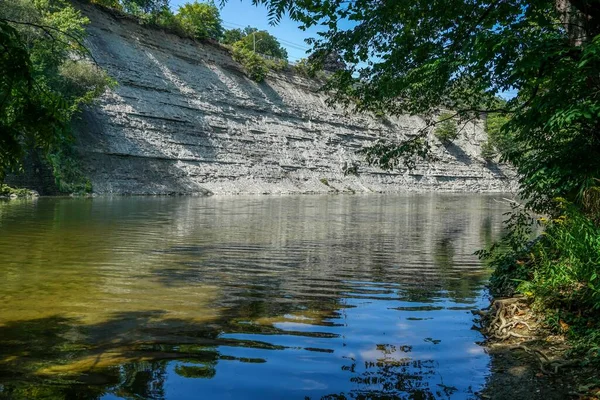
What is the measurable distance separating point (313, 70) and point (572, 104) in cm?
559

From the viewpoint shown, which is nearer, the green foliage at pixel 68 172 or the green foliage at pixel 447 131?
the green foliage at pixel 447 131

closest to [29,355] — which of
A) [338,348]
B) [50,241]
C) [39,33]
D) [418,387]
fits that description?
[338,348]

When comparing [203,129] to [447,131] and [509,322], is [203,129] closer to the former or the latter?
[447,131]

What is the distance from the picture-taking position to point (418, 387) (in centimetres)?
430

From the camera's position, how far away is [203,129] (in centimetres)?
4812

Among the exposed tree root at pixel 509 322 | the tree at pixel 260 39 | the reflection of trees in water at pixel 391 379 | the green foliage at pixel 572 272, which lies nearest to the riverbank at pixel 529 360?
the exposed tree root at pixel 509 322

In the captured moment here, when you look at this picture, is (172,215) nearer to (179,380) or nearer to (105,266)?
(105,266)

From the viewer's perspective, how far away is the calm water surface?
434 centimetres

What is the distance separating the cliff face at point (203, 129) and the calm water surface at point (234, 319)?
25714 mm

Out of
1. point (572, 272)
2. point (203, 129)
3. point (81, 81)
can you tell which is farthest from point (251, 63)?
point (572, 272)

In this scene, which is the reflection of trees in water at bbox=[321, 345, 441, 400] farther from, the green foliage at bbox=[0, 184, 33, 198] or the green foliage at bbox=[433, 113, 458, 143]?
the green foliage at bbox=[0, 184, 33, 198]

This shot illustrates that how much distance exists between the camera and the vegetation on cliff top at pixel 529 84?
218 inches

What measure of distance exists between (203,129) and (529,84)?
43.4 m

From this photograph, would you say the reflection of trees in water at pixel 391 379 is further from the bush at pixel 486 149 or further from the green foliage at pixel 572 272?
the bush at pixel 486 149
